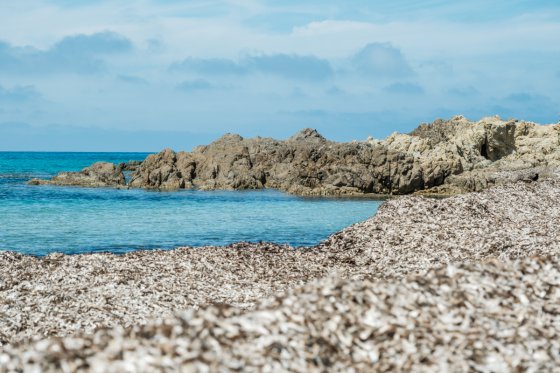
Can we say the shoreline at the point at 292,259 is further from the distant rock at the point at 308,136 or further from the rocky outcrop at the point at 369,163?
the distant rock at the point at 308,136

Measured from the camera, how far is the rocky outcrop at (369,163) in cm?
4716

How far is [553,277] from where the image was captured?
326 inches

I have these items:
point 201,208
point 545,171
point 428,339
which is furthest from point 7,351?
point 545,171

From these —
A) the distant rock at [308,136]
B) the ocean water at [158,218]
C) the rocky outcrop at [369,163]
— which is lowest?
the ocean water at [158,218]

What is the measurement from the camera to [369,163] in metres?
49.1

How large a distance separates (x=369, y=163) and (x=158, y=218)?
2202cm

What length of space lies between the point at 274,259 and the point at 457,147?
4027 centimetres

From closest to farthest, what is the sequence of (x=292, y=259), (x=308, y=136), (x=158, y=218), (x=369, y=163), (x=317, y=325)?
(x=317, y=325) → (x=292, y=259) → (x=158, y=218) → (x=369, y=163) → (x=308, y=136)

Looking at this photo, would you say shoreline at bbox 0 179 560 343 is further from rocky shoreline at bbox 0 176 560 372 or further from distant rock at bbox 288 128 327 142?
distant rock at bbox 288 128 327 142

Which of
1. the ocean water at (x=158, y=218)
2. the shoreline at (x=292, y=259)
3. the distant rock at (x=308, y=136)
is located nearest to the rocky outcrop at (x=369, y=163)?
the distant rock at (x=308, y=136)

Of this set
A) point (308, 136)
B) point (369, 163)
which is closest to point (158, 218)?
point (369, 163)

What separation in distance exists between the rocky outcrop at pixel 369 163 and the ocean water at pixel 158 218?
14.0 ft

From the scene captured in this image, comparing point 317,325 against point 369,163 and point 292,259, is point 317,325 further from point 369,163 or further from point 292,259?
point 369,163

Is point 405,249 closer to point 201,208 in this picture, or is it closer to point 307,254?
point 307,254
